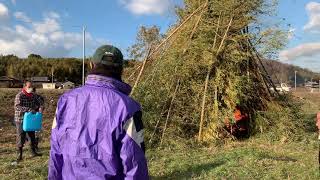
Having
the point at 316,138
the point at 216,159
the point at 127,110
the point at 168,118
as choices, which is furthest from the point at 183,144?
the point at 127,110

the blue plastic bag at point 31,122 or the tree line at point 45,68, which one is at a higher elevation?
the tree line at point 45,68

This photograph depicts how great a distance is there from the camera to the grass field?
8039 mm

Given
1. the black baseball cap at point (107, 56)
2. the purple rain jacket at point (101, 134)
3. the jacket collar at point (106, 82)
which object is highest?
the black baseball cap at point (107, 56)

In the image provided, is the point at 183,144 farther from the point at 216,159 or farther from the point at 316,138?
the point at 316,138

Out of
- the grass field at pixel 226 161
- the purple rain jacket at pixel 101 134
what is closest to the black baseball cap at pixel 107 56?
the purple rain jacket at pixel 101 134

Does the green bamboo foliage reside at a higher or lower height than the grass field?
higher

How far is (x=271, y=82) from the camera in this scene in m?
13.3

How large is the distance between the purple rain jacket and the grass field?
499 centimetres

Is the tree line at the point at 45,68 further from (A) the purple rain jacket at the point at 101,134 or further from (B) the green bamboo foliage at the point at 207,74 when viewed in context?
(A) the purple rain jacket at the point at 101,134

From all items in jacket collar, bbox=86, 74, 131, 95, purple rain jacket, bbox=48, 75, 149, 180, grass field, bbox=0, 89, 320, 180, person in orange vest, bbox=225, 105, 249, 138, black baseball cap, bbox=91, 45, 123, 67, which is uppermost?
black baseball cap, bbox=91, 45, 123, 67

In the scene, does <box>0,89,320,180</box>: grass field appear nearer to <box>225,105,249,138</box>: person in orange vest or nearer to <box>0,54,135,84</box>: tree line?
<box>225,105,249,138</box>: person in orange vest

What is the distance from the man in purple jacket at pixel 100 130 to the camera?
2910 mm

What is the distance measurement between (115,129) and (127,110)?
13 cm

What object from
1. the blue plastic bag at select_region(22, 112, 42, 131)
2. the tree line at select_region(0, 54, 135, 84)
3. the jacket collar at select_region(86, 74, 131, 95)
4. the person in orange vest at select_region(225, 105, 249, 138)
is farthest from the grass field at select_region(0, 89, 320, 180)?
the tree line at select_region(0, 54, 135, 84)
